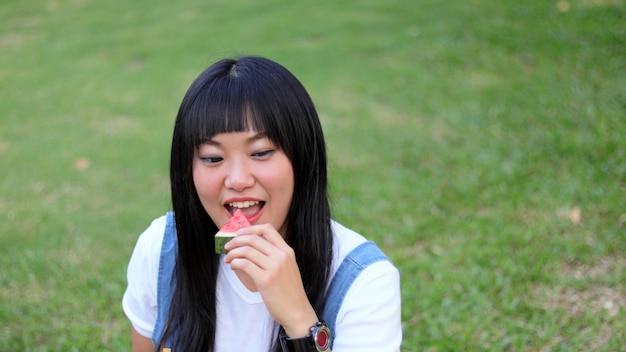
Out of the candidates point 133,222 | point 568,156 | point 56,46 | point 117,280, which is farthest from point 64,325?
point 56,46

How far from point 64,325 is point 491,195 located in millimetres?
2722

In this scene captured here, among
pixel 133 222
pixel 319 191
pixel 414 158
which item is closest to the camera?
pixel 319 191

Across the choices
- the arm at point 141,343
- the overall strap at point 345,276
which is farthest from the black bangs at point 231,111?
the arm at point 141,343

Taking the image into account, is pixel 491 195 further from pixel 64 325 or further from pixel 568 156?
pixel 64 325

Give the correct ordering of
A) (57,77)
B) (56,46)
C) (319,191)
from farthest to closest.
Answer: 1. (56,46)
2. (57,77)
3. (319,191)

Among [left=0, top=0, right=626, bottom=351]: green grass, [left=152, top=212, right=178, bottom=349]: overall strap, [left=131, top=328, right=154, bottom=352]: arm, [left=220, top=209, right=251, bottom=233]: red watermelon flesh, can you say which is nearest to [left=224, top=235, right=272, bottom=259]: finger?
[left=220, top=209, right=251, bottom=233]: red watermelon flesh

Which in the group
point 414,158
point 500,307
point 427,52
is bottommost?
point 500,307

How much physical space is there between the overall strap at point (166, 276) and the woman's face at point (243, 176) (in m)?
0.28

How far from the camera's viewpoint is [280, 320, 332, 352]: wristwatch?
1753mm

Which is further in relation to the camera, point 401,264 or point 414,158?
point 414,158

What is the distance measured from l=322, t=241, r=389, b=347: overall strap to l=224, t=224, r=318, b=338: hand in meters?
0.15

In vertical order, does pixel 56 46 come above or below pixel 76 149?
above

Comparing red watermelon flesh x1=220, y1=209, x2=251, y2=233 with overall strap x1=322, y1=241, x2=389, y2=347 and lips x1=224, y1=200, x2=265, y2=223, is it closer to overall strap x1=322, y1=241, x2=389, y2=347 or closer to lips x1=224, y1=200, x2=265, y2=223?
lips x1=224, y1=200, x2=265, y2=223

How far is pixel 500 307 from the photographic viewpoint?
3482 millimetres
